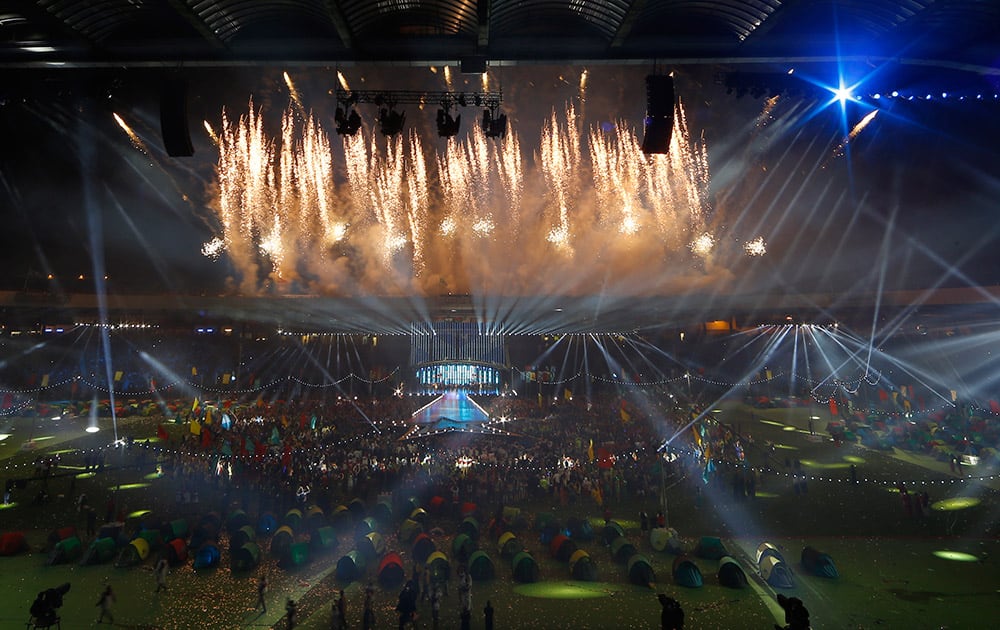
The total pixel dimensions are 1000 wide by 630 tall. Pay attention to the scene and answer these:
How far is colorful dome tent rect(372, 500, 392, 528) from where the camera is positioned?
43.4 feet

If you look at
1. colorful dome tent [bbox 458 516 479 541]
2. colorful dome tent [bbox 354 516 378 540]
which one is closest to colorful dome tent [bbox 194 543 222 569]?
colorful dome tent [bbox 354 516 378 540]

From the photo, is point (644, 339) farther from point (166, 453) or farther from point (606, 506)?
point (166, 453)

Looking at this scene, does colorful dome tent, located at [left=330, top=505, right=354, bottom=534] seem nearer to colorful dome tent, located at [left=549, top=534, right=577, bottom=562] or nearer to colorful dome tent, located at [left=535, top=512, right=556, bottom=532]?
colorful dome tent, located at [left=535, top=512, right=556, bottom=532]

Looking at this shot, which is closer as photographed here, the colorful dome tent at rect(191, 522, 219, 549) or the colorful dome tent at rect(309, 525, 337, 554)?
the colorful dome tent at rect(191, 522, 219, 549)

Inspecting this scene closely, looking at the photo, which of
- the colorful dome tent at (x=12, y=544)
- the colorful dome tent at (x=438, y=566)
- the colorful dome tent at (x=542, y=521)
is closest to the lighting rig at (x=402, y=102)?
the colorful dome tent at (x=438, y=566)

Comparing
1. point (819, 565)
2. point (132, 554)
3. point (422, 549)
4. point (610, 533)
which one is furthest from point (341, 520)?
point (819, 565)

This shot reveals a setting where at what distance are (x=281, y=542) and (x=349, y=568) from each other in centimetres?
216

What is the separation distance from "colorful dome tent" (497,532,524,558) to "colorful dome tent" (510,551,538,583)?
71 centimetres

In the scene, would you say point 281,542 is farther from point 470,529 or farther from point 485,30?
point 485,30

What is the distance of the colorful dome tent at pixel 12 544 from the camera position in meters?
11.7

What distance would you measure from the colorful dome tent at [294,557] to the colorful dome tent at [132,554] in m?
3.27

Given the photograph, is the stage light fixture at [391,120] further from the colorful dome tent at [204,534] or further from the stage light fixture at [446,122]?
the colorful dome tent at [204,534]

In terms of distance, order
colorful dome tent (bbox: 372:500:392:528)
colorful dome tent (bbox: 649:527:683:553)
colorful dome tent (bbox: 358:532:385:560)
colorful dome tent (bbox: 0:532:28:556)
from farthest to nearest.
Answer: colorful dome tent (bbox: 372:500:392:528) < colorful dome tent (bbox: 649:527:683:553) < colorful dome tent (bbox: 0:532:28:556) < colorful dome tent (bbox: 358:532:385:560)

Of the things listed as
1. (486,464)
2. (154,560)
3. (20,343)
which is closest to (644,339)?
(486,464)
